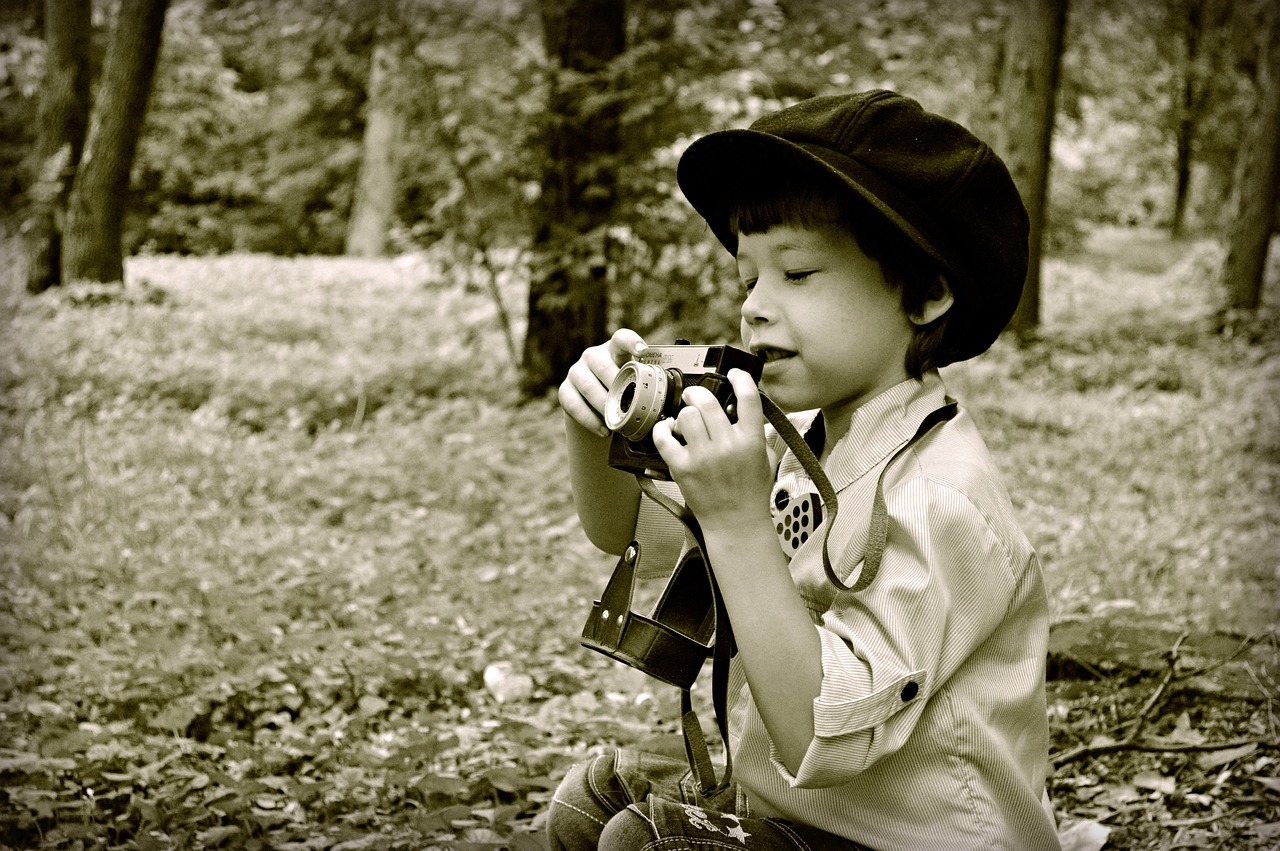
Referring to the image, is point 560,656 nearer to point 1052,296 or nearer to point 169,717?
point 169,717

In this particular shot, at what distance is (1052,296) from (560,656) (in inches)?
498

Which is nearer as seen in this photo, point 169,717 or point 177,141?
point 169,717

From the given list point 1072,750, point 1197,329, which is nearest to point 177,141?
point 1197,329

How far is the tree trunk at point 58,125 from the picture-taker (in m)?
12.2

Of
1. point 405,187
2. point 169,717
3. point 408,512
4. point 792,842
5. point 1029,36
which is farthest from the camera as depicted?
point 1029,36

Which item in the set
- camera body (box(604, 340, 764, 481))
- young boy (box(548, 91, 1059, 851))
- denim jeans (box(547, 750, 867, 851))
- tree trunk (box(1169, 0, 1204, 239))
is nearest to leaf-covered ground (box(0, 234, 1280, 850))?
denim jeans (box(547, 750, 867, 851))

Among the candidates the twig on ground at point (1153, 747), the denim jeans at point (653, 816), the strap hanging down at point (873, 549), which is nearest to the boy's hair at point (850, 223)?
the strap hanging down at point (873, 549)

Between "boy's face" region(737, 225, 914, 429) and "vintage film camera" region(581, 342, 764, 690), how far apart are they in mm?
62

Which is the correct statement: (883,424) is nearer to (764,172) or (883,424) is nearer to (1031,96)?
(764,172)

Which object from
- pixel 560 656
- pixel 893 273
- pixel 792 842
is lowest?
pixel 560 656

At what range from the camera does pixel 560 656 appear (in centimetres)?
410

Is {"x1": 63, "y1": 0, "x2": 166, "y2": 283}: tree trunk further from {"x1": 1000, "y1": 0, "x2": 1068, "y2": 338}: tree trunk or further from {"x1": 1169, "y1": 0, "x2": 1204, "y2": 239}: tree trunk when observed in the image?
{"x1": 1169, "y1": 0, "x2": 1204, "y2": 239}: tree trunk

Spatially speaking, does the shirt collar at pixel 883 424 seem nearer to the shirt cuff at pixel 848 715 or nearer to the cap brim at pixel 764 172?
the cap brim at pixel 764 172

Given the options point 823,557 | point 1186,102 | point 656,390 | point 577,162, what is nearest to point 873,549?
point 823,557
